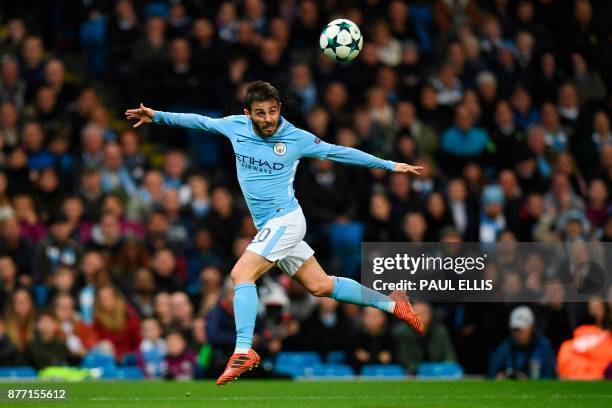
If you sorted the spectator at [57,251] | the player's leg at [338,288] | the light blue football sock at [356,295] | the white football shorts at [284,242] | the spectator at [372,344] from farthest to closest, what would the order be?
the spectator at [57,251] < the spectator at [372,344] < the light blue football sock at [356,295] < the player's leg at [338,288] < the white football shorts at [284,242]

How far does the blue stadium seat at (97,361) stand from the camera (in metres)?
15.6

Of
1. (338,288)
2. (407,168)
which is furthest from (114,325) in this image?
(407,168)

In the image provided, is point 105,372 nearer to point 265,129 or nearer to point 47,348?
point 47,348

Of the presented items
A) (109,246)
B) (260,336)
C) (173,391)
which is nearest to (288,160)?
(173,391)

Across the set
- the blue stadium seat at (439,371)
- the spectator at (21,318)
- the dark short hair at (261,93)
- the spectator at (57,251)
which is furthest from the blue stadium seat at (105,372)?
the dark short hair at (261,93)

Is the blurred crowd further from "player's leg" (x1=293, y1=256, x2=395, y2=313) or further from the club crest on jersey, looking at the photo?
the club crest on jersey

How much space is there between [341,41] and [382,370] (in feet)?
15.5

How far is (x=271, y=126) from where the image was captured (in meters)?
11.1

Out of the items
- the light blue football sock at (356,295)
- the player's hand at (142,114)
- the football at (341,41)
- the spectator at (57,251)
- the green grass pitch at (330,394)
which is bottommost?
the green grass pitch at (330,394)

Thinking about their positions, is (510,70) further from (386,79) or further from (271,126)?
(271,126)

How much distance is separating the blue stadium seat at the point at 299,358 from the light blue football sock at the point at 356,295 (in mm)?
4078

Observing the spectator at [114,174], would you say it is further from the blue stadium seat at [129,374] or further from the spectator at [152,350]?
the blue stadium seat at [129,374]

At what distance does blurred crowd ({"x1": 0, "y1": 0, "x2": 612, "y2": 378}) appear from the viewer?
15.9m

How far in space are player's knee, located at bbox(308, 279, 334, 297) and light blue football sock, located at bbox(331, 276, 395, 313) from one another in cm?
5
